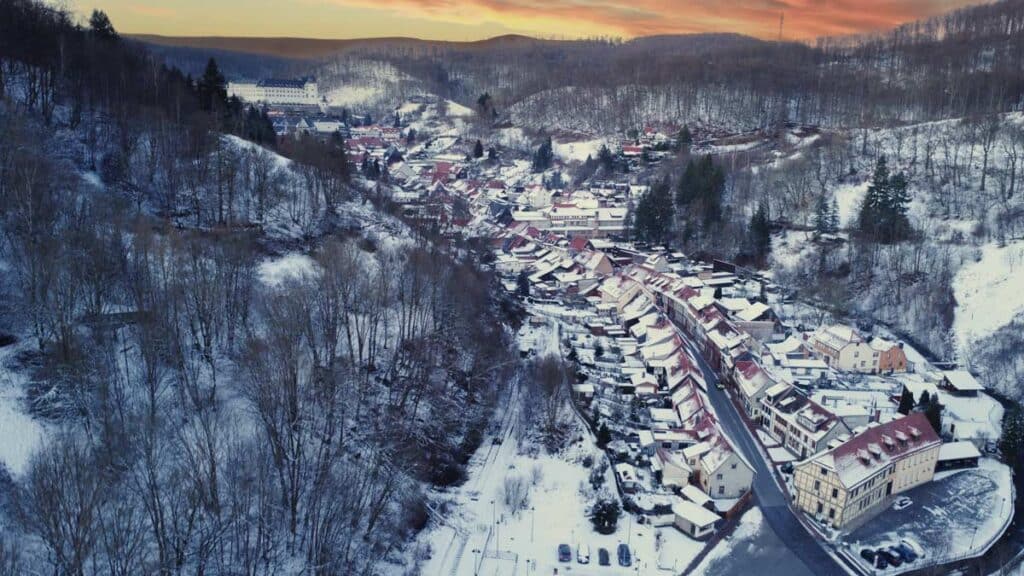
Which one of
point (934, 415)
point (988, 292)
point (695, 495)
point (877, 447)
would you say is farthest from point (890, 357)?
point (695, 495)

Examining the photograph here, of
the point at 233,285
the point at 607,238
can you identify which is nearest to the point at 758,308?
the point at 607,238

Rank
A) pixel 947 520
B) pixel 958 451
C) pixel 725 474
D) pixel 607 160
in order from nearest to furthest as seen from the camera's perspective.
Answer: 1. pixel 947 520
2. pixel 725 474
3. pixel 958 451
4. pixel 607 160

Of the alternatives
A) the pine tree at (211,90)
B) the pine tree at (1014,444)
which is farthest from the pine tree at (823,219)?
the pine tree at (211,90)

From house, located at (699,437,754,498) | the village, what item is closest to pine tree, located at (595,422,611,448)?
the village

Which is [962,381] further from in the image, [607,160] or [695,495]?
[607,160]

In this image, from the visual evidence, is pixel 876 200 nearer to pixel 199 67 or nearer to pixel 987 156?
pixel 987 156

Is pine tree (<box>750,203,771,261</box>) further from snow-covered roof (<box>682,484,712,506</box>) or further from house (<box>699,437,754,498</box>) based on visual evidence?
snow-covered roof (<box>682,484,712,506</box>)
